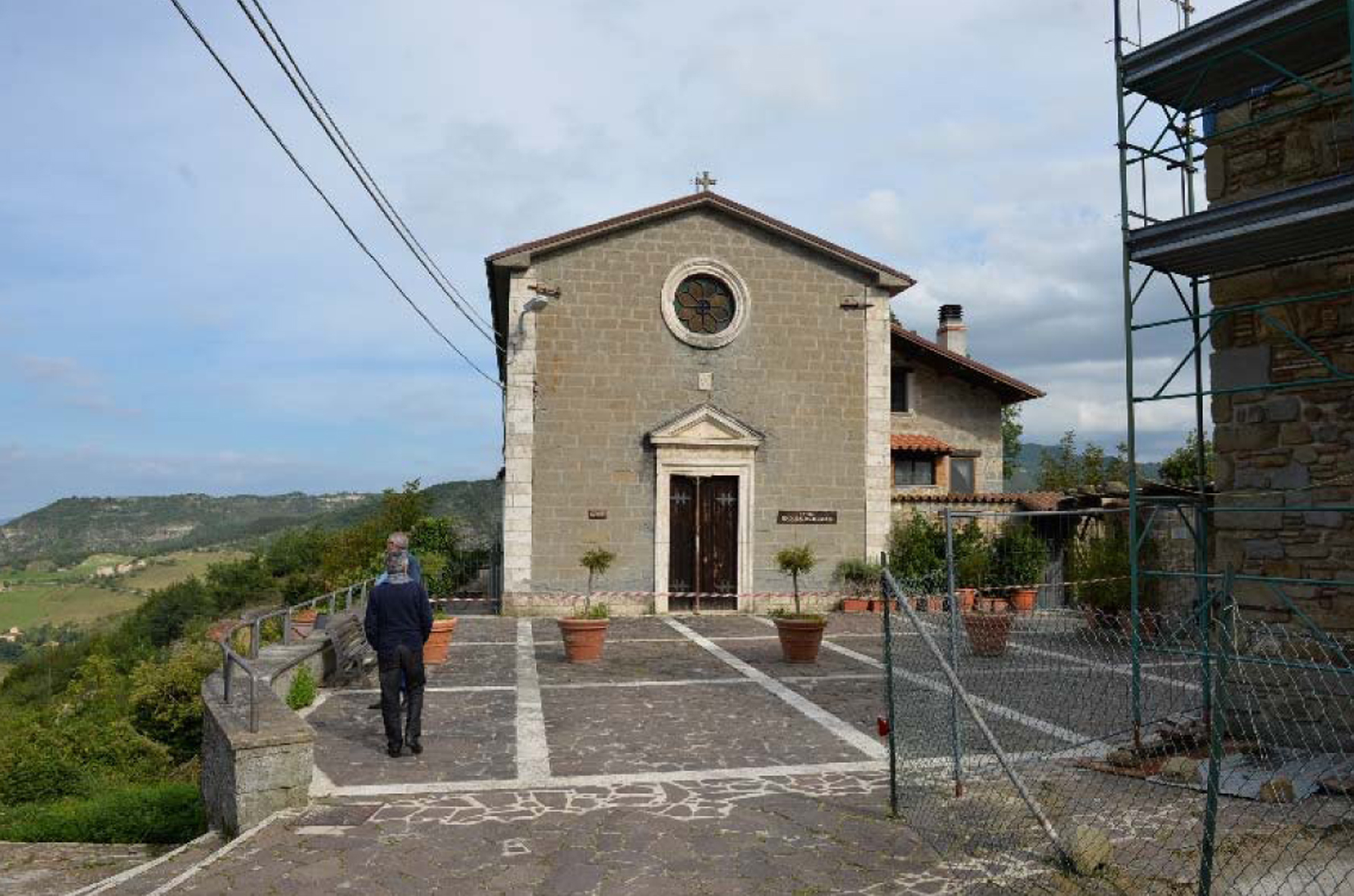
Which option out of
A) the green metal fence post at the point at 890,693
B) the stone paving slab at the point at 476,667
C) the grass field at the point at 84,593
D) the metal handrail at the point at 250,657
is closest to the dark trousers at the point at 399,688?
the metal handrail at the point at 250,657

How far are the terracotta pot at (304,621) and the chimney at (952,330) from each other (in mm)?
16744

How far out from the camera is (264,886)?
4773 mm

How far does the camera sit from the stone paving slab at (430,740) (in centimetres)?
684

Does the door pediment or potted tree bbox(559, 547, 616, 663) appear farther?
the door pediment

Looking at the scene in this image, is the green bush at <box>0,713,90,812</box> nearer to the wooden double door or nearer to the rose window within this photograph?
the wooden double door

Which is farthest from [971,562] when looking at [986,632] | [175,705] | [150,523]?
[150,523]

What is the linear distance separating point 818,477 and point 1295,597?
1083 centimetres

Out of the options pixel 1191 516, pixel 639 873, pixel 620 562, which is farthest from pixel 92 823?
pixel 1191 516

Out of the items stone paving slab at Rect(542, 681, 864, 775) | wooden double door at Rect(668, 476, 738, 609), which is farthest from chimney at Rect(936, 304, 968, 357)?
stone paving slab at Rect(542, 681, 864, 775)

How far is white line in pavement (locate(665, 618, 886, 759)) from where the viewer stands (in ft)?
25.3

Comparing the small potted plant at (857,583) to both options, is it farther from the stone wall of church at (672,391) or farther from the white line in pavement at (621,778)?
the white line in pavement at (621,778)

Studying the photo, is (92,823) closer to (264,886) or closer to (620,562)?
(264,886)

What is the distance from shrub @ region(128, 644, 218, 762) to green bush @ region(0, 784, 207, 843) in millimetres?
4184

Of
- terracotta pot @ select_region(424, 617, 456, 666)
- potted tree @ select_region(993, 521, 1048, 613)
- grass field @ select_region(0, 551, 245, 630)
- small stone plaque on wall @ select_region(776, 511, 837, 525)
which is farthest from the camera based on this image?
grass field @ select_region(0, 551, 245, 630)
